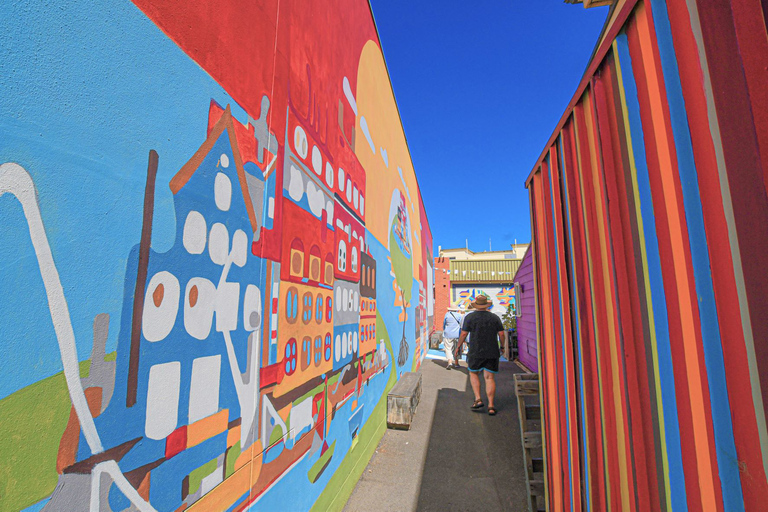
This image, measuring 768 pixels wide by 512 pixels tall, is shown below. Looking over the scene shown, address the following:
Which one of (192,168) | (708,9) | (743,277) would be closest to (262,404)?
(192,168)

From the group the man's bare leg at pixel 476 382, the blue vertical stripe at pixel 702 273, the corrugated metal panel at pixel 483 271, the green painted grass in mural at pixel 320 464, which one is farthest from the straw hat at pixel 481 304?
the corrugated metal panel at pixel 483 271

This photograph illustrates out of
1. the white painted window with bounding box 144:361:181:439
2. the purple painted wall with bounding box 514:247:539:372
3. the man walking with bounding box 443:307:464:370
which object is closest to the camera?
the white painted window with bounding box 144:361:181:439

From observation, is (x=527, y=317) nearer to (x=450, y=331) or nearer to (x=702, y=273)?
(x=450, y=331)

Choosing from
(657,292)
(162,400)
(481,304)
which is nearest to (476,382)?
(481,304)

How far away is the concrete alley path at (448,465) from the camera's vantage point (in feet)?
10.1

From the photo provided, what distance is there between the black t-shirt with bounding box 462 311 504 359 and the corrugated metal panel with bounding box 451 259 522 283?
13.4m

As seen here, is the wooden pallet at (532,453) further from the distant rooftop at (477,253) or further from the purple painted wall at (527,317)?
the distant rooftop at (477,253)

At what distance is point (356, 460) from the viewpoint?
3.30 metres

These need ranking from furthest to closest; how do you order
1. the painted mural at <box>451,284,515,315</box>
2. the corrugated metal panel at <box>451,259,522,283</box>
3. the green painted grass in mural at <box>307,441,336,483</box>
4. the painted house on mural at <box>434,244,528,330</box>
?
the corrugated metal panel at <box>451,259,522,283</box>, the painted mural at <box>451,284,515,315</box>, the painted house on mural at <box>434,244,528,330</box>, the green painted grass in mural at <box>307,441,336,483</box>

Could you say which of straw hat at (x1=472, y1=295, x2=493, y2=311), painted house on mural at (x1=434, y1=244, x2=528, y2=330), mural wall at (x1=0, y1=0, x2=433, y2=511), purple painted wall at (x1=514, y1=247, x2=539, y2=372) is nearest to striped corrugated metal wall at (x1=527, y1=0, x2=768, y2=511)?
mural wall at (x1=0, y1=0, x2=433, y2=511)

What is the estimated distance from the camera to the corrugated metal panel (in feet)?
60.2

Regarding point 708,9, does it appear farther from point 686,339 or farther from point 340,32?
point 340,32

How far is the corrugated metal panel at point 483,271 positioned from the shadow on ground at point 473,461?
1311 cm

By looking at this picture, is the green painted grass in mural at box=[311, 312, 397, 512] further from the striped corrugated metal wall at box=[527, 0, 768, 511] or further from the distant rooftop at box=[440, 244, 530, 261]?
the distant rooftop at box=[440, 244, 530, 261]
